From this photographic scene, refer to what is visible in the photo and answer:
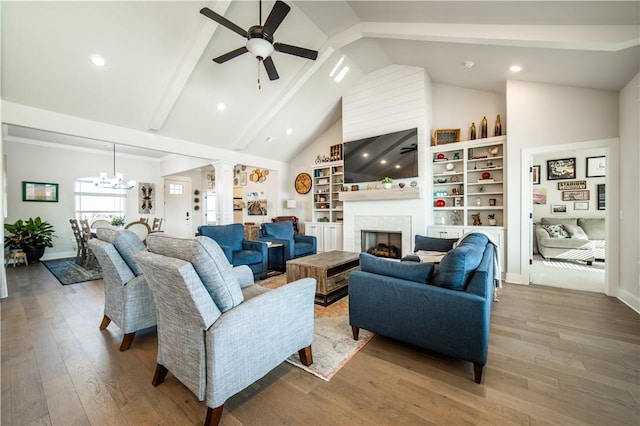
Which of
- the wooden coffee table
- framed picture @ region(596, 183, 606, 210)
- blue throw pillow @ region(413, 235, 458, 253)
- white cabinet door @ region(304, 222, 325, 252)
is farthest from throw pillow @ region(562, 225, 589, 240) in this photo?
white cabinet door @ region(304, 222, 325, 252)

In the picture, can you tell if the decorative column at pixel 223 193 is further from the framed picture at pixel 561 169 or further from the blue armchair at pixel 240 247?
the framed picture at pixel 561 169

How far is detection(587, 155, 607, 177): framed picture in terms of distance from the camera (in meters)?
5.70

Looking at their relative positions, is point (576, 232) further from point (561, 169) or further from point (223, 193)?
point (223, 193)

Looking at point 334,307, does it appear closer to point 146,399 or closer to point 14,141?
point 146,399

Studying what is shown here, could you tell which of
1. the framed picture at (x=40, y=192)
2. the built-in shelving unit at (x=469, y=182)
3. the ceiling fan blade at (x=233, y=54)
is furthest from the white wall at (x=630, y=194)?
the framed picture at (x=40, y=192)

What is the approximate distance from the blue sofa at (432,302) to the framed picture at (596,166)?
597 centimetres

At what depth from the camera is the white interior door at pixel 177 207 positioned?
8.78 meters

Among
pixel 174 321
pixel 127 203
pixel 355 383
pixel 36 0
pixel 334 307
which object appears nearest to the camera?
pixel 174 321

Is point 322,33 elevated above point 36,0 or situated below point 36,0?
above

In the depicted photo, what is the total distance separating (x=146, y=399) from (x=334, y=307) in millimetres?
1895

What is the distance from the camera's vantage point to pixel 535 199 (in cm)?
638

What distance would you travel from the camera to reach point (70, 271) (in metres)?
4.93

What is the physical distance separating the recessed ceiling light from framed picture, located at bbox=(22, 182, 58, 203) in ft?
16.6

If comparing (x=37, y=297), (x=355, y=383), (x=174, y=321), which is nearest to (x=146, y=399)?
(x=174, y=321)
